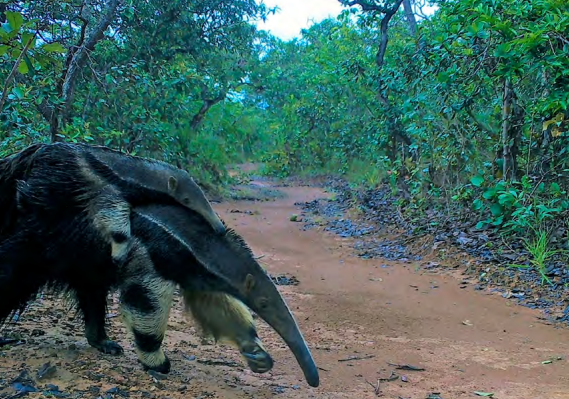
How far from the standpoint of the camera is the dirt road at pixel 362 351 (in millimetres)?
3041

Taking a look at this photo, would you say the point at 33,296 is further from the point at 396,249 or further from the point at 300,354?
the point at 396,249

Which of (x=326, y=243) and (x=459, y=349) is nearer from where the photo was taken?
(x=459, y=349)

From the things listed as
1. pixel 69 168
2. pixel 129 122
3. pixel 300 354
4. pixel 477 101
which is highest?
pixel 477 101

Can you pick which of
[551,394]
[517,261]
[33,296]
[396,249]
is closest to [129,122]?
[396,249]

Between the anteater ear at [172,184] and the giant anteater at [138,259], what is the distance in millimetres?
93

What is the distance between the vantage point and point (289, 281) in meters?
6.61

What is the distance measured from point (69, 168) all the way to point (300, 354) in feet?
5.89

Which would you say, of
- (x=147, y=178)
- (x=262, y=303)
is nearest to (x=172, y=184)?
(x=147, y=178)

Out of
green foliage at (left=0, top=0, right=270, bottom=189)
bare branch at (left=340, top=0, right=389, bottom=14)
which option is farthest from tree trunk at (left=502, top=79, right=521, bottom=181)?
green foliage at (left=0, top=0, right=270, bottom=189)

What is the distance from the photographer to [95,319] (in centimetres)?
351

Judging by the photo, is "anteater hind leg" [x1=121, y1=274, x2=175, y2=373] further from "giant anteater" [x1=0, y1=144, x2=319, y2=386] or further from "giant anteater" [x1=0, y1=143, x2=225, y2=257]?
"giant anteater" [x1=0, y1=143, x2=225, y2=257]

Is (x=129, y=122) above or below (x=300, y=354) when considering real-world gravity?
above

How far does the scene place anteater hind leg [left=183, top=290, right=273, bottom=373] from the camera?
3.34 m

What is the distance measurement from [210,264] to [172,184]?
0.54 metres
